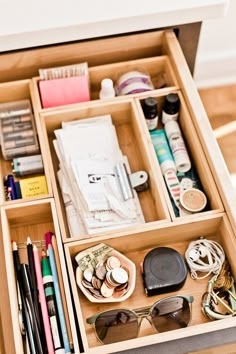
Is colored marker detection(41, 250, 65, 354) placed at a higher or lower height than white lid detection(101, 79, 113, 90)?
lower

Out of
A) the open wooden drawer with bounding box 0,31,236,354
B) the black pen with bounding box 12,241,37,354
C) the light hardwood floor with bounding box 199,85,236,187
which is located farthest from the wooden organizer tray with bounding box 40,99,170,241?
the light hardwood floor with bounding box 199,85,236,187

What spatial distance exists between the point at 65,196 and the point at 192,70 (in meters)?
0.49

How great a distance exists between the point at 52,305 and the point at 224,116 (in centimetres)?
72

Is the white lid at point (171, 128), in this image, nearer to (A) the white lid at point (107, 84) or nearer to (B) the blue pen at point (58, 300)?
(A) the white lid at point (107, 84)

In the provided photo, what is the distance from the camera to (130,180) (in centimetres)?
117

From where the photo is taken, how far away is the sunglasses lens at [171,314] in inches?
39.5

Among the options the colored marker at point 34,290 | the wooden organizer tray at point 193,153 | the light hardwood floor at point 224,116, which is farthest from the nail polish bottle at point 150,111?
the colored marker at point 34,290

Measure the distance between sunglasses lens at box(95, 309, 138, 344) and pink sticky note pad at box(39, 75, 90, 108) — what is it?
1.57 ft

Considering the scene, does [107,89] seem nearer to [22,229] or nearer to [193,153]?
[193,153]

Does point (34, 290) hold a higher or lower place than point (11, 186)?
lower

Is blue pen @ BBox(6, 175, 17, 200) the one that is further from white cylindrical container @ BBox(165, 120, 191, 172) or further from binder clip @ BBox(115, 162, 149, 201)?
white cylindrical container @ BBox(165, 120, 191, 172)

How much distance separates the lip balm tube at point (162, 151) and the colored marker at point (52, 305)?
306 mm

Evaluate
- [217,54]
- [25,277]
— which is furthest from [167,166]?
[217,54]

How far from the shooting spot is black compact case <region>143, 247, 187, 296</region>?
1039 mm
